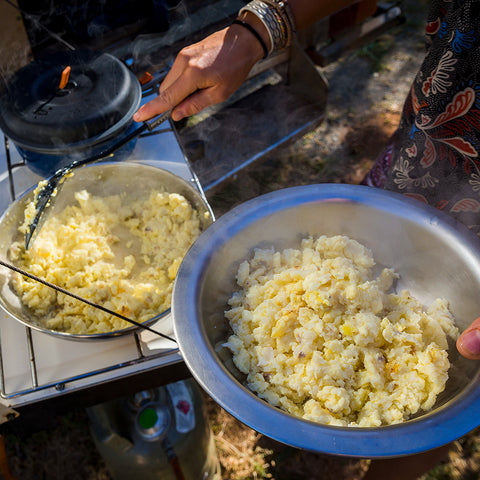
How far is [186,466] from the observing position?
2.40 m

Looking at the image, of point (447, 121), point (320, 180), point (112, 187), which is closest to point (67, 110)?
point (112, 187)

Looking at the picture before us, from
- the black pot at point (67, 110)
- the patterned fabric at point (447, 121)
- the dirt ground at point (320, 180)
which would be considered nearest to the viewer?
the patterned fabric at point (447, 121)

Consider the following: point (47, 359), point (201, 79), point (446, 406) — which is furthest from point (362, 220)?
point (47, 359)

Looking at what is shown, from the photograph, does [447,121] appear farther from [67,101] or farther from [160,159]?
[67,101]

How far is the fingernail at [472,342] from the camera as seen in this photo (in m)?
1.11

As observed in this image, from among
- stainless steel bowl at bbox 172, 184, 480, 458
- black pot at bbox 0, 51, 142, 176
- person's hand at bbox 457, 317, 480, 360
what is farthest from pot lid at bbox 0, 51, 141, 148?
person's hand at bbox 457, 317, 480, 360

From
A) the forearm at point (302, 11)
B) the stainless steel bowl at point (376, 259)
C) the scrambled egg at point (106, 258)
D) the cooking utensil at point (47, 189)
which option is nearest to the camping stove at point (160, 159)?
the scrambled egg at point (106, 258)

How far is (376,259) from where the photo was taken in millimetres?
1650

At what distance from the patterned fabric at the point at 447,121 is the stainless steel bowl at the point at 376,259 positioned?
0.41 metres

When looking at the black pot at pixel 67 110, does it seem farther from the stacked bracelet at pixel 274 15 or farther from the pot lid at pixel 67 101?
the stacked bracelet at pixel 274 15

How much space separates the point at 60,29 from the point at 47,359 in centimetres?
303

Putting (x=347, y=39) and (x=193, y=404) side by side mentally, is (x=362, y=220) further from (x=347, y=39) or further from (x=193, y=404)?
(x=347, y=39)

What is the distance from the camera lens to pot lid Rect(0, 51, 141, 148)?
2.23 meters

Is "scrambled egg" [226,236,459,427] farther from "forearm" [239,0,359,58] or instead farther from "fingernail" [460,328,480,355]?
"forearm" [239,0,359,58]
